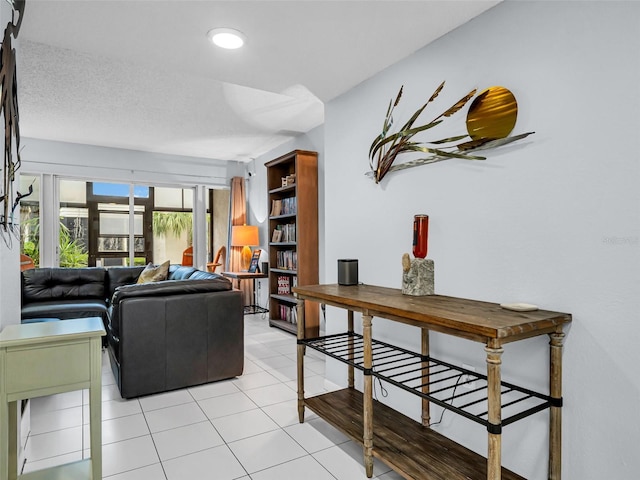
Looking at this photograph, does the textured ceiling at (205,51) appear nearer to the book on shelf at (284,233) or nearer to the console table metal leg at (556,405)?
the book on shelf at (284,233)

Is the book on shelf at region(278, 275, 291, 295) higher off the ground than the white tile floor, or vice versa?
the book on shelf at region(278, 275, 291, 295)

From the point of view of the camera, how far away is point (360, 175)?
9.17 feet

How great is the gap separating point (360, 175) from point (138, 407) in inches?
88.8

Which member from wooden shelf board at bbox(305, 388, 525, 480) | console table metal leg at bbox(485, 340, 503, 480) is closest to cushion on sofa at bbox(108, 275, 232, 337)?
wooden shelf board at bbox(305, 388, 525, 480)

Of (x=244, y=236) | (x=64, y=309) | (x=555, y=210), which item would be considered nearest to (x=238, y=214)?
(x=244, y=236)

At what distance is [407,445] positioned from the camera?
1967 mm

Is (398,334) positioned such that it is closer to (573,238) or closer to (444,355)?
(444,355)

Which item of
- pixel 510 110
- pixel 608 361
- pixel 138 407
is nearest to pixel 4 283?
pixel 138 407

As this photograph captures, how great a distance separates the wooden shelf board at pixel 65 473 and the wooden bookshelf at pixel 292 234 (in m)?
2.82

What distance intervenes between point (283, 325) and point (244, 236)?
165cm

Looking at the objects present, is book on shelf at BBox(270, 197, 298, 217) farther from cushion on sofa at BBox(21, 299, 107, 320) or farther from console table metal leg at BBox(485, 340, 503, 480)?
console table metal leg at BBox(485, 340, 503, 480)

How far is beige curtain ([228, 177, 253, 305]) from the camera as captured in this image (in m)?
6.71

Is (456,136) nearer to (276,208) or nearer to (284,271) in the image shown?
(284,271)

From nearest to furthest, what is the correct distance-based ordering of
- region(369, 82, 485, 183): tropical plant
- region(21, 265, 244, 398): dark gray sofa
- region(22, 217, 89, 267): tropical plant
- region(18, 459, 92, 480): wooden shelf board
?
1. region(18, 459, 92, 480): wooden shelf board
2. region(369, 82, 485, 183): tropical plant
3. region(21, 265, 244, 398): dark gray sofa
4. region(22, 217, 89, 267): tropical plant
